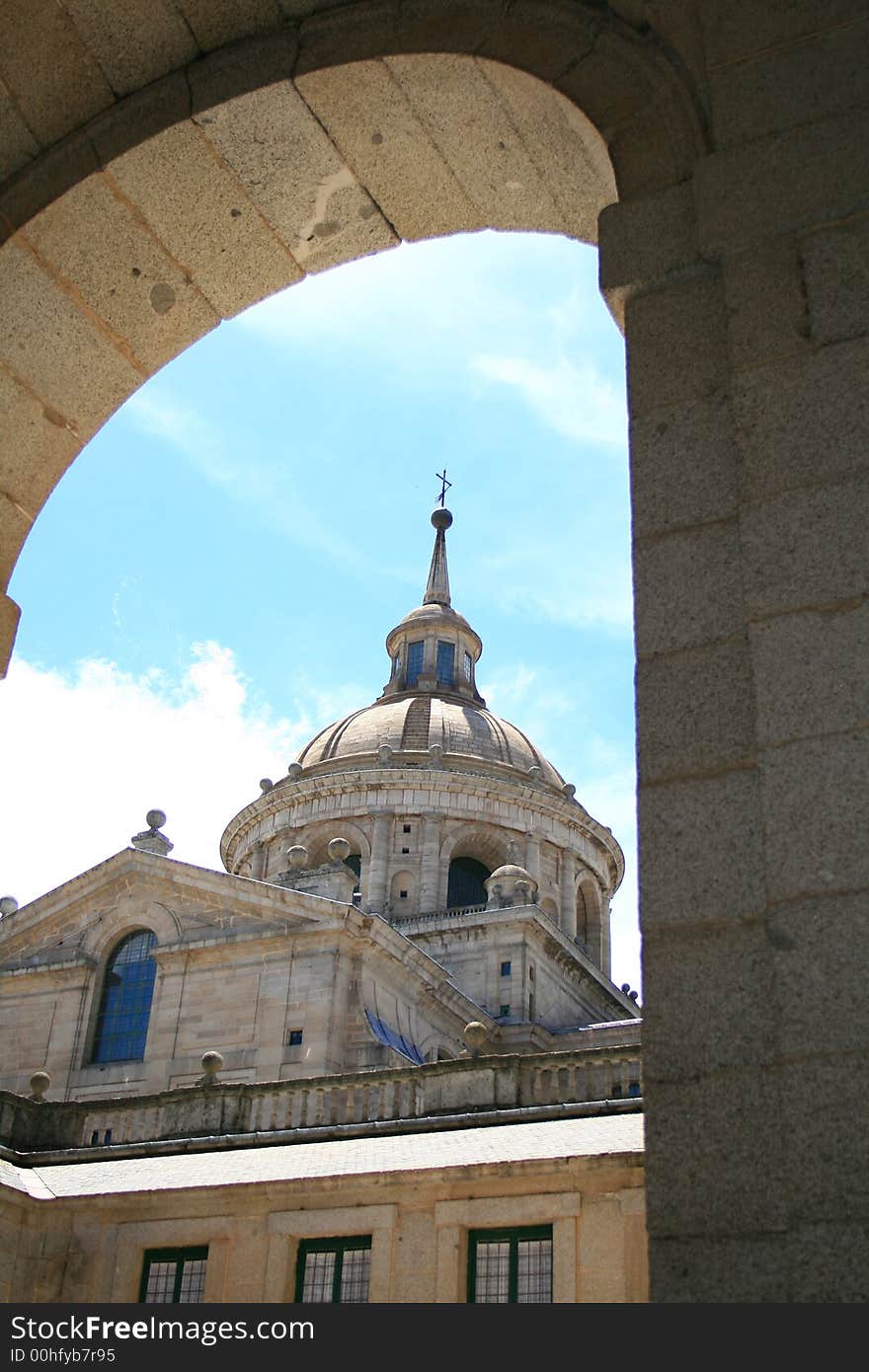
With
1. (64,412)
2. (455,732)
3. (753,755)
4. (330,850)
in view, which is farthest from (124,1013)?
(753,755)

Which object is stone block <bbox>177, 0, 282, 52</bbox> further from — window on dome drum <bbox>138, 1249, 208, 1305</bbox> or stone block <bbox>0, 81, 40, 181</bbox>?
window on dome drum <bbox>138, 1249, 208, 1305</bbox>

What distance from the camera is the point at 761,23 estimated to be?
4414mm

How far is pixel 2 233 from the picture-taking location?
A: 5410 mm

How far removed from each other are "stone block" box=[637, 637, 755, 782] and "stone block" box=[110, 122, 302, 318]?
9.57ft

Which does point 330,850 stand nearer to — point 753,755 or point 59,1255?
point 59,1255

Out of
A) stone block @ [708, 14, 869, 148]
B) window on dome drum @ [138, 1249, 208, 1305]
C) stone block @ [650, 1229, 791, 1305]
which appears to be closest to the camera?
stone block @ [650, 1229, 791, 1305]

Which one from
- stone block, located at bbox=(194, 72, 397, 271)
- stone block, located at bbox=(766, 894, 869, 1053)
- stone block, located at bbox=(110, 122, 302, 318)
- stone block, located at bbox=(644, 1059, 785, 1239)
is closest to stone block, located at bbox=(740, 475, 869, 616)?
stone block, located at bbox=(766, 894, 869, 1053)

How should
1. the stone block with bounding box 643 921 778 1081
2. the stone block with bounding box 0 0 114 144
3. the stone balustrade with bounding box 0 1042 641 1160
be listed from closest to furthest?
the stone block with bounding box 643 921 778 1081 → the stone block with bounding box 0 0 114 144 → the stone balustrade with bounding box 0 1042 641 1160

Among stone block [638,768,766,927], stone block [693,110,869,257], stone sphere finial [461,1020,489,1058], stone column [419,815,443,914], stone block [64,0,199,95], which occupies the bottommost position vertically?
stone block [638,768,766,927]

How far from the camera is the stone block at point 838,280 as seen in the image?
151 inches

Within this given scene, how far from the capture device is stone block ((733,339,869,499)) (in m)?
3.70

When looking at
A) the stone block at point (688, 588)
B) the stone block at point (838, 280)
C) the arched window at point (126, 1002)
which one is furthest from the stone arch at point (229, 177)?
the arched window at point (126, 1002)

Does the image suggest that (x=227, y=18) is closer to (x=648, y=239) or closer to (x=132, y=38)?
(x=132, y=38)

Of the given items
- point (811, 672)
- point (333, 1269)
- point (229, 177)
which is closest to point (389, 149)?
point (229, 177)
